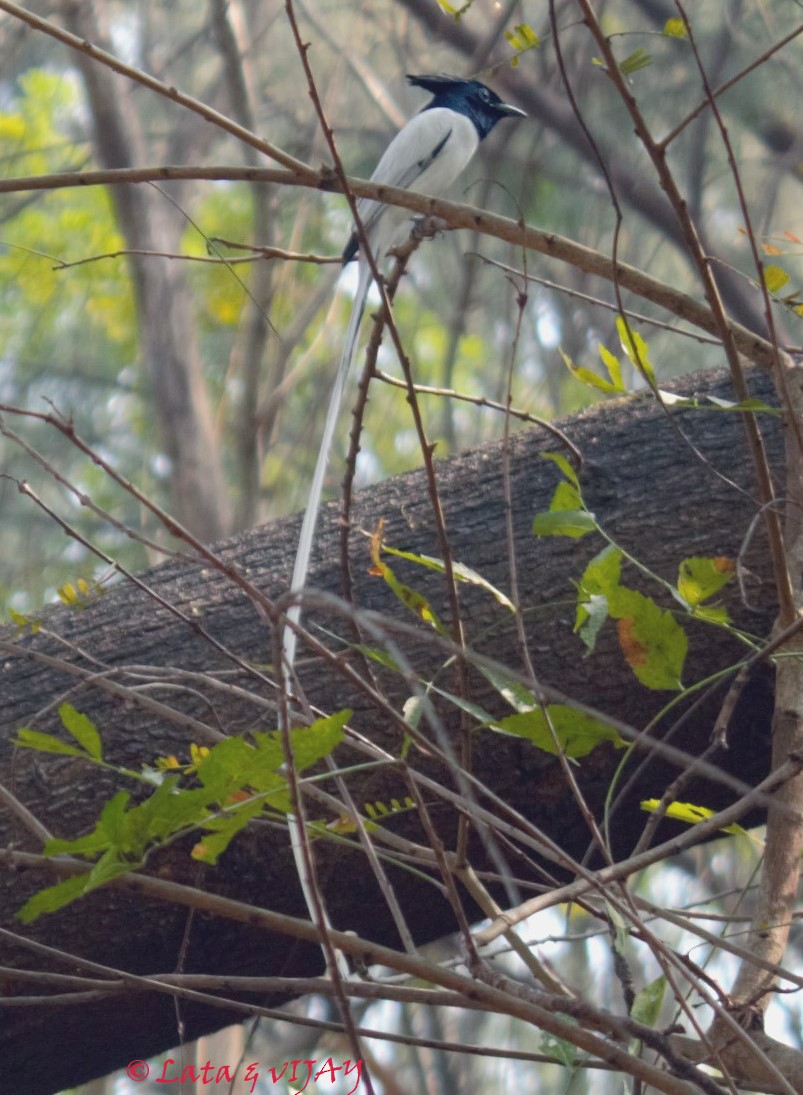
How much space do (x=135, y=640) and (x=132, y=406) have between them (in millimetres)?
4848

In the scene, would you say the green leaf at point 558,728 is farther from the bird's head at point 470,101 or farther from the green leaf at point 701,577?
the bird's head at point 470,101

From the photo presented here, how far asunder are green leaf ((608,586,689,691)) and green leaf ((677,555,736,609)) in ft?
0.15

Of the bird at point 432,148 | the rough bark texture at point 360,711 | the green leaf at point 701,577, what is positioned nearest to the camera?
the green leaf at point 701,577

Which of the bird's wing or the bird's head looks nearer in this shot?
the bird's wing

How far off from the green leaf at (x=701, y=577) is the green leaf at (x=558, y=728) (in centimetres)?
15

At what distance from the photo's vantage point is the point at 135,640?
1651 mm

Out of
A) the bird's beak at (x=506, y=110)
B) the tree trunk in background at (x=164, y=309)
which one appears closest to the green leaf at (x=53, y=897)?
the bird's beak at (x=506, y=110)

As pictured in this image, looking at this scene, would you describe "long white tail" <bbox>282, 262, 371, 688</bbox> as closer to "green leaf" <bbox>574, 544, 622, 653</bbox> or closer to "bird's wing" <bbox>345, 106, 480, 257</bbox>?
"green leaf" <bbox>574, 544, 622, 653</bbox>

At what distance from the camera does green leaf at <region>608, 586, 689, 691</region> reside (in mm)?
1025

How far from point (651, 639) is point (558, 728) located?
11cm

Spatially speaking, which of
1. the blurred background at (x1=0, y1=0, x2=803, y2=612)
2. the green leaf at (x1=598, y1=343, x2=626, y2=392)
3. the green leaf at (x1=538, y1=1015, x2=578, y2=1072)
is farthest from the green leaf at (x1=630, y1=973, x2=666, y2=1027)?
the blurred background at (x1=0, y1=0, x2=803, y2=612)

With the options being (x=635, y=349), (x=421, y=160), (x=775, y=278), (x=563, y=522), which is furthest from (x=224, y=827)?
(x=421, y=160)

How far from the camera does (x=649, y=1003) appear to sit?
948 millimetres

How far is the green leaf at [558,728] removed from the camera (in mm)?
1006
